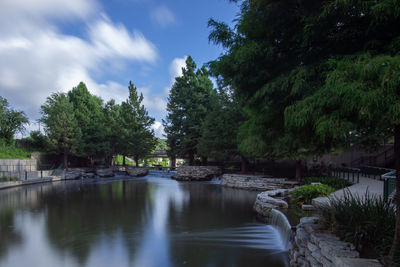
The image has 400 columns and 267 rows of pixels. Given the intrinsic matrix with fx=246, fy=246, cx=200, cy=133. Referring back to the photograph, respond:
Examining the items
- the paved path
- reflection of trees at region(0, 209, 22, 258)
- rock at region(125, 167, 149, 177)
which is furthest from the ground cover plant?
rock at region(125, 167, 149, 177)

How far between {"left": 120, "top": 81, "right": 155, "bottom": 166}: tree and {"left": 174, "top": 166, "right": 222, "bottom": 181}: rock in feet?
39.0

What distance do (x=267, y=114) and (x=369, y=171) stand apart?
1704cm

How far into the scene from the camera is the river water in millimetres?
6406

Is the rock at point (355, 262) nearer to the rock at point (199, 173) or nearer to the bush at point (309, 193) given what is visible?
the bush at point (309, 193)

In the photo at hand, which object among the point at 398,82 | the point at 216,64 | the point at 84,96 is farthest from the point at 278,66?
the point at 84,96

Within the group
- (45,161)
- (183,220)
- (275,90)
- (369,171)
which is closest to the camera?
(275,90)

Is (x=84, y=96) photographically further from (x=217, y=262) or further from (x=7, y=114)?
(x=217, y=262)

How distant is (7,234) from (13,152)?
23.3 m

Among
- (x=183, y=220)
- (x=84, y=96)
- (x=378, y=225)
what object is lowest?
(x=183, y=220)

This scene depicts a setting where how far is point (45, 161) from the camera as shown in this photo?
3066cm

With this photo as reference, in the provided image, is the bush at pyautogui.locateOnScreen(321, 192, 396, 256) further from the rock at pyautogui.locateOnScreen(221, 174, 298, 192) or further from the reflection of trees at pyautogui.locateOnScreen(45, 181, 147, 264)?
the rock at pyautogui.locateOnScreen(221, 174, 298, 192)

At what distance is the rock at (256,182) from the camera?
54.6 feet

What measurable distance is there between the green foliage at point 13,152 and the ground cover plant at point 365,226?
28646 mm

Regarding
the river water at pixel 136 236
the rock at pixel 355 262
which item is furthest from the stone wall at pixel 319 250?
the river water at pixel 136 236
